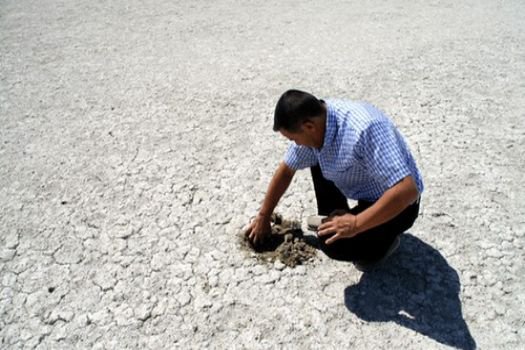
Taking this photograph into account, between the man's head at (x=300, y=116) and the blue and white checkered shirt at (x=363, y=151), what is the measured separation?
55 millimetres

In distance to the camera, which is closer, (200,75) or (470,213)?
(470,213)

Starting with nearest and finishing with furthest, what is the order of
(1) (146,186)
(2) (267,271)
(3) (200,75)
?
(2) (267,271) < (1) (146,186) < (3) (200,75)

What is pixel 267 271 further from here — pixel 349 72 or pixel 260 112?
pixel 349 72

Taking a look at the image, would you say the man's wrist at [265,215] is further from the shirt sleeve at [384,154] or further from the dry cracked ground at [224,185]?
the shirt sleeve at [384,154]

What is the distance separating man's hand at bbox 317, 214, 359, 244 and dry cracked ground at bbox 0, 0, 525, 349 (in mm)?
554

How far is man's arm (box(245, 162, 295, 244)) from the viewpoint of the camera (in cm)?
Answer: 281

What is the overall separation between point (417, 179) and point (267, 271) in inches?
45.7

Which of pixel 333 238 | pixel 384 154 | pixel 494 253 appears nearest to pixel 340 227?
pixel 333 238

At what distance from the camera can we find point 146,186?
3762 millimetres

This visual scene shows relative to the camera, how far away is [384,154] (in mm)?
2217

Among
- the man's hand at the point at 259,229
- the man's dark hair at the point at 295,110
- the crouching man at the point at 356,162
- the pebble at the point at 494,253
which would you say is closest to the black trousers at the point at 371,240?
the crouching man at the point at 356,162

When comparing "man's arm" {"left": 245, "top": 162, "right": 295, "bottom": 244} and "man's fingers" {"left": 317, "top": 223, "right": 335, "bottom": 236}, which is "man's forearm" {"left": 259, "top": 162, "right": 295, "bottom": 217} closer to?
"man's arm" {"left": 245, "top": 162, "right": 295, "bottom": 244}

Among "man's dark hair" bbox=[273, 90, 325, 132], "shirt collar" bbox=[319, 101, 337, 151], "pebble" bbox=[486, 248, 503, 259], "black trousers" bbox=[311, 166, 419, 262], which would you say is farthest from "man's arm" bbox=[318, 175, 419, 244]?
"pebble" bbox=[486, 248, 503, 259]

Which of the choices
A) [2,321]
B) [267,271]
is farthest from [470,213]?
[2,321]
